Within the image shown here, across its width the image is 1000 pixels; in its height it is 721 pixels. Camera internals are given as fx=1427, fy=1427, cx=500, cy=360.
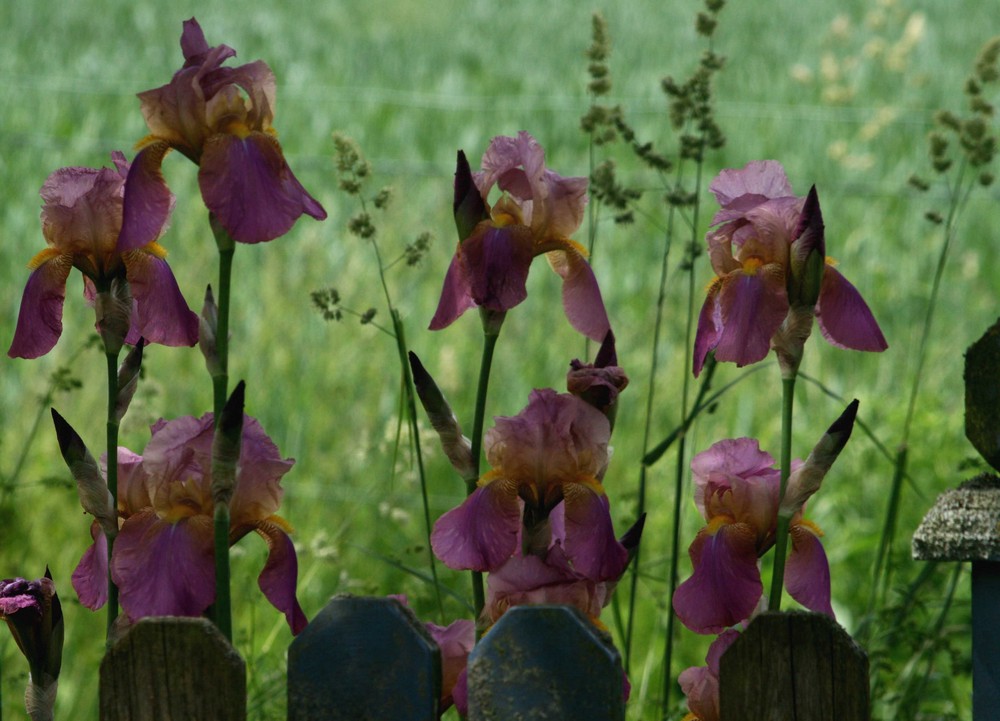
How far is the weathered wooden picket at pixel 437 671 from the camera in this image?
144cm

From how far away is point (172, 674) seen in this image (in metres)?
1.47

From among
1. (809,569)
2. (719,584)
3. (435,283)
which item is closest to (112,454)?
(719,584)

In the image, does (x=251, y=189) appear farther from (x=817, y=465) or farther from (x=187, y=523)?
(x=817, y=465)

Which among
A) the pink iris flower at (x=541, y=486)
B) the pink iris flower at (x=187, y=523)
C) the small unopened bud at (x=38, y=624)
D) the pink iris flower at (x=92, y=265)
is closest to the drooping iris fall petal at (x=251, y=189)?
the pink iris flower at (x=92, y=265)

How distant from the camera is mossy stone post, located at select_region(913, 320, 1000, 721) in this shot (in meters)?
1.77

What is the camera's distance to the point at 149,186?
5.49 ft

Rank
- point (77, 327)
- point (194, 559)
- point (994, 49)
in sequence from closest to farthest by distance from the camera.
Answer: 1. point (194, 559)
2. point (994, 49)
3. point (77, 327)

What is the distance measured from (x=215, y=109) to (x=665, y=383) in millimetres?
3625

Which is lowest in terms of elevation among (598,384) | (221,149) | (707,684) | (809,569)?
(707,684)

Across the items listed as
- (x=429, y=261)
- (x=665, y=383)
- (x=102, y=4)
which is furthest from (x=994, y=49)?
(x=102, y=4)

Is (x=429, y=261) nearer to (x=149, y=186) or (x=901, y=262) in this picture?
(x=901, y=262)

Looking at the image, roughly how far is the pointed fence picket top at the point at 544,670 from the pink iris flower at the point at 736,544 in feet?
0.76

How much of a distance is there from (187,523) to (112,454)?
17cm

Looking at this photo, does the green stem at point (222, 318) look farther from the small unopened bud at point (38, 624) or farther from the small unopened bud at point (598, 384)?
the small unopened bud at point (598, 384)
